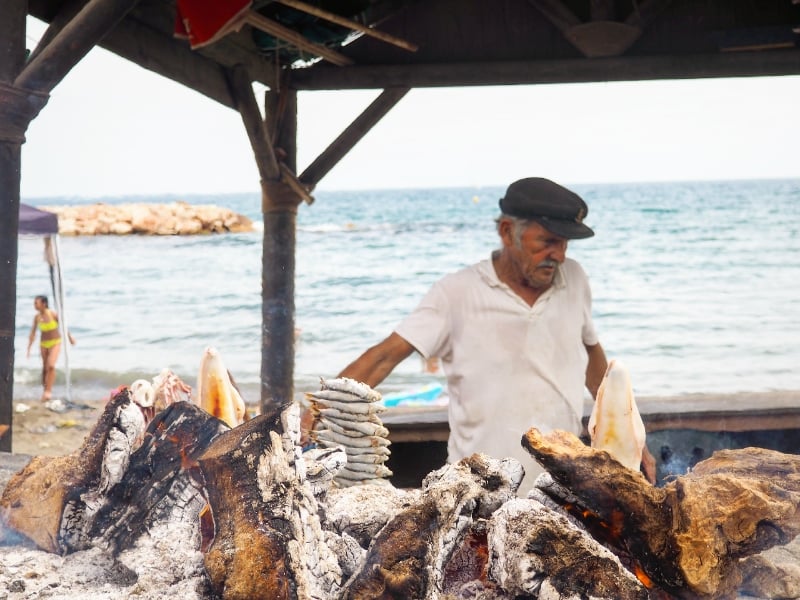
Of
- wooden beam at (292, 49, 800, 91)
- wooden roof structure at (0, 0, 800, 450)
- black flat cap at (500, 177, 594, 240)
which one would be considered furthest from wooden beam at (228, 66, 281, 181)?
black flat cap at (500, 177, 594, 240)

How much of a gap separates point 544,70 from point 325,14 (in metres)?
1.57

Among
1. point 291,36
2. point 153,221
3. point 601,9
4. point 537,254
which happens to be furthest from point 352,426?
point 153,221

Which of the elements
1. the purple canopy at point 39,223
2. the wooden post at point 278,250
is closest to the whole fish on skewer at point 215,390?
the wooden post at point 278,250

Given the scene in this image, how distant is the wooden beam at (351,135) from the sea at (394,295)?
10.2 ft

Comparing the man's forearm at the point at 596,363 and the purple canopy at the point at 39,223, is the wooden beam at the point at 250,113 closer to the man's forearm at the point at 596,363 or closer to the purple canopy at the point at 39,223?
the man's forearm at the point at 596,363

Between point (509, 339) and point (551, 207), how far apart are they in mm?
545

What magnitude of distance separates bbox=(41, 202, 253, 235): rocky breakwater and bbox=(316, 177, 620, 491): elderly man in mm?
40652

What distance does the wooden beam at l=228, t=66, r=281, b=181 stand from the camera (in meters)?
4.97

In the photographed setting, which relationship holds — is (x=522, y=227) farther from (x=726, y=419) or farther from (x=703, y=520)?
(x=726, y=419)

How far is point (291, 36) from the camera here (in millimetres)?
4273

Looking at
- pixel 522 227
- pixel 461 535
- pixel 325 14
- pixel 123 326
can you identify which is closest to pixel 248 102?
pixel 325 14

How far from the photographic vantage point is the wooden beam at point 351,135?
5.34 m

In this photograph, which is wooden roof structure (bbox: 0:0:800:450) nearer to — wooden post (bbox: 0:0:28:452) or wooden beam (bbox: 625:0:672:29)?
wooden beam (bbox: 625:0:672:29)

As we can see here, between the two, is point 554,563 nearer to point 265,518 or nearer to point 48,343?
point 265,518
